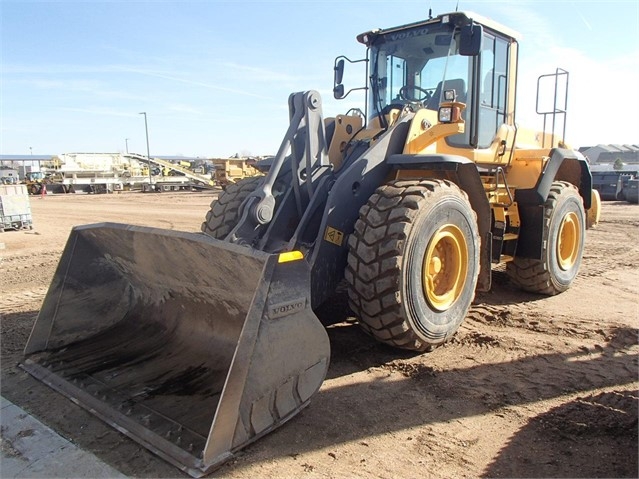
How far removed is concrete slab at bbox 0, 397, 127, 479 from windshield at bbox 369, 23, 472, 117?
13.4ft

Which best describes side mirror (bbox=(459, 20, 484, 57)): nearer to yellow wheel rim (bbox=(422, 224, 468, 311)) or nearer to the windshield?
the windshield

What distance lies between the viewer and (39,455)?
2678 mm

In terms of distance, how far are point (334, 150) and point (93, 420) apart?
10.2 feet

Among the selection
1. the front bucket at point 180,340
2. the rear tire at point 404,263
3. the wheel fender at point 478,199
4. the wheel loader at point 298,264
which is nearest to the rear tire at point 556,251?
the wheel loader at point 298,264

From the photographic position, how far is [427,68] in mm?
5066

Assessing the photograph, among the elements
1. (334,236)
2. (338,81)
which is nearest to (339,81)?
(338,81)

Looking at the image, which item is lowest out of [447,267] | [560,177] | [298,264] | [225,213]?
[447,267]

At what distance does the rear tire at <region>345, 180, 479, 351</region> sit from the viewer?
3.52 m

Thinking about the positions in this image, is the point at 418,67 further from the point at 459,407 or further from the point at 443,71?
the point at 459,407

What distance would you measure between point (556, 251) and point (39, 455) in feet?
18.0

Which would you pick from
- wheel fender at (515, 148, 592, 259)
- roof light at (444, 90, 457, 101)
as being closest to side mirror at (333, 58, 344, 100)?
roof light at (444, 90, 457, 101)

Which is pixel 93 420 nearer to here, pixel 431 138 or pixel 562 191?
pixel 431 138

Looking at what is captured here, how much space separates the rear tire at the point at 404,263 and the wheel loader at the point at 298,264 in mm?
12

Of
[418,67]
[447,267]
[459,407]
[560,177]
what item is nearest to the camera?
[459,407]
